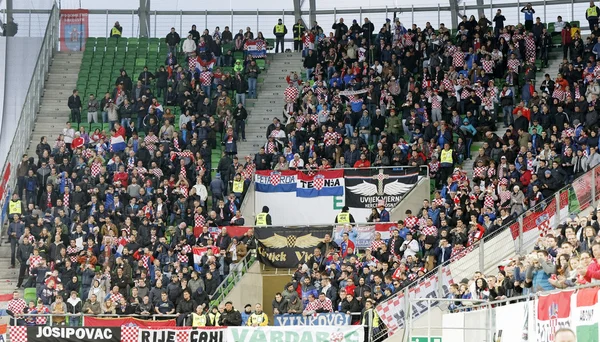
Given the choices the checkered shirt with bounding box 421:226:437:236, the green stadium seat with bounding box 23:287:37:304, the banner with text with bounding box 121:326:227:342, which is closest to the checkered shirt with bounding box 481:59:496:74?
the checkered shirt with bounding box 421:226:437:236

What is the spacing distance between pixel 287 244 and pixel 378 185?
386 cm

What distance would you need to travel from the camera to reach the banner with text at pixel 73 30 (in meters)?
45.8

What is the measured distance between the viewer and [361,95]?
3803 cm

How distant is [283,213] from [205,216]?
2.99 metres

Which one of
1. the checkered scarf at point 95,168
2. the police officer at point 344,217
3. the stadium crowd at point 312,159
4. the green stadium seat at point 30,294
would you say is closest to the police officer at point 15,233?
the stadium crowd at point 312,159

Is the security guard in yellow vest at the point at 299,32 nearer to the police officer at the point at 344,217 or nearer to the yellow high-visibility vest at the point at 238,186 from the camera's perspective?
the yellow high-visibility vest at the point at 238,186

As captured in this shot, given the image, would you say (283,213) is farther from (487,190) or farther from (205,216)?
(487,190)

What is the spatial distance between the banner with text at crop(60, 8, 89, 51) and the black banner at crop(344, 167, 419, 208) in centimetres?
1576

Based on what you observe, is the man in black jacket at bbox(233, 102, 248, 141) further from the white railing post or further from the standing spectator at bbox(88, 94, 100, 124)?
the white railing post

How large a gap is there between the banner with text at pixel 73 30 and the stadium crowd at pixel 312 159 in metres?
4.94

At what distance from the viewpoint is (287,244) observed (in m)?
32.2

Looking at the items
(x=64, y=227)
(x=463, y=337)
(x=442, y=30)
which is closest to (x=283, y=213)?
(x=64, y=227)

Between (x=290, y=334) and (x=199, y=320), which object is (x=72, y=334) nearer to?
(x=199, y=320)

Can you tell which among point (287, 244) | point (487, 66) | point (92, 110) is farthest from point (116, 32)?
point (287, 244)
